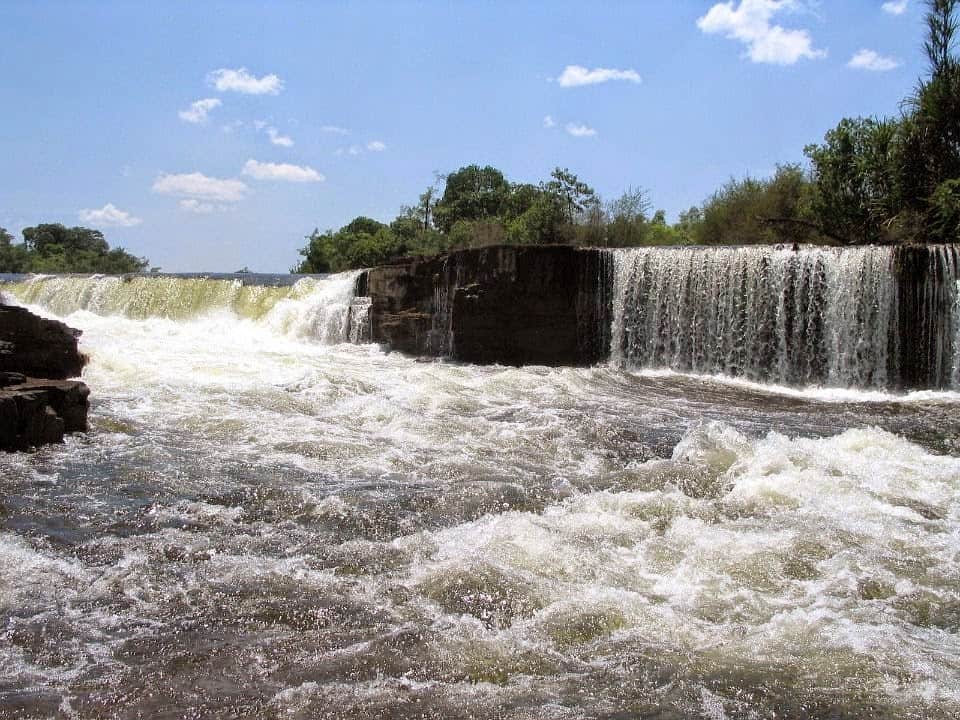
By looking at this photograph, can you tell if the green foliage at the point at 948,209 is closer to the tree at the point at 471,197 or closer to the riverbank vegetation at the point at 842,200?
the riverbank vegetation at the point at 842,200

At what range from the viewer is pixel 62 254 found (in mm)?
52312

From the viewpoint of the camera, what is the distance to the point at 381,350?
55.8 feet

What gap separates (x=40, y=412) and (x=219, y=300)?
14676mm

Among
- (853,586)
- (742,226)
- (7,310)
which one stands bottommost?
(853,586)

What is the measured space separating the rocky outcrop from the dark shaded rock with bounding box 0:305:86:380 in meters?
8.56

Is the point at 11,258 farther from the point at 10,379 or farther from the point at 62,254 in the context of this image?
the point at 10,379

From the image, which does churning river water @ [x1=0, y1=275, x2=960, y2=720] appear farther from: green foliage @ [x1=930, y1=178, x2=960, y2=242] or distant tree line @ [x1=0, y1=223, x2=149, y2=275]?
distant tree line @ [x1=0, y1=223, x2=149, y2=275]

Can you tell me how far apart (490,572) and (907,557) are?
2.50m

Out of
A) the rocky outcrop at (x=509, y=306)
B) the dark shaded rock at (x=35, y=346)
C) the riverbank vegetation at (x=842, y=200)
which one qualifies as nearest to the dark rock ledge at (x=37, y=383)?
the dark shaded rock at (x=35, y=346)

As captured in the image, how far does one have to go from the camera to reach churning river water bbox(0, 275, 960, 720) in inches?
122

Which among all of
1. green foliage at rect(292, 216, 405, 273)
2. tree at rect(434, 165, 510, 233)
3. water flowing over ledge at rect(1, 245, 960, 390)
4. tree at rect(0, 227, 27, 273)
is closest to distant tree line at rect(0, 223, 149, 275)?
tree at rect(0, 227, 27, 273)

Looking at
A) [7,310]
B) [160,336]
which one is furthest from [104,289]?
[7,310]

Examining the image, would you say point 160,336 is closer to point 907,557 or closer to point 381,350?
point 381,350

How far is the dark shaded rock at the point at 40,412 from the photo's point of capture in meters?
6.62
